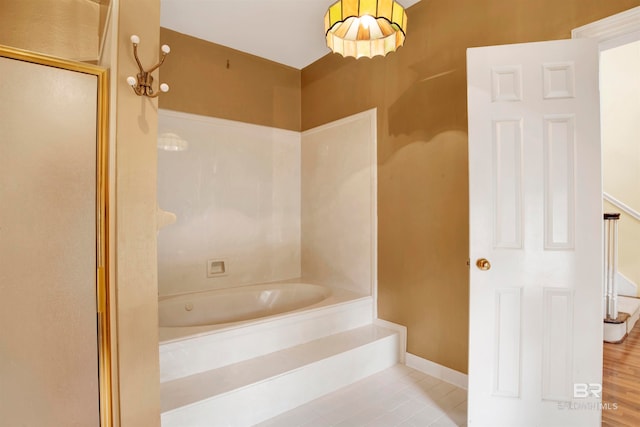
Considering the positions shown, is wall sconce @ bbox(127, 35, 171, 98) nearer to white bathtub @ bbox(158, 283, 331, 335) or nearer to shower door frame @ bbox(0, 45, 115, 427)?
shower door frame @ bbox(0, 45, 115, 427)

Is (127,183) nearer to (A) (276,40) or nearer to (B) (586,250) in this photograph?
(B) (586,250)

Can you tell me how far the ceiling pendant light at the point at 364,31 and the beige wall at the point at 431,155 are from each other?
592mm

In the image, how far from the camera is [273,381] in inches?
75.3

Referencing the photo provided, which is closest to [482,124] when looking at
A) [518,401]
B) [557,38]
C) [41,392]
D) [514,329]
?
[557,38]

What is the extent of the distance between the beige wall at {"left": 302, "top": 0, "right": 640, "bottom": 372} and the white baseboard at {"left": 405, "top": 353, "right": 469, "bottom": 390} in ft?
0.13

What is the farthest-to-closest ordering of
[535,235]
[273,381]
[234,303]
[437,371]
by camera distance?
1. [234,303]
2. [437,371]
3. [273,381]
4. [535,235]

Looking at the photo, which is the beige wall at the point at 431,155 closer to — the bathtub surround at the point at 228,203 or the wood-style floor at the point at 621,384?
the wood-style floor at the point at 621,384

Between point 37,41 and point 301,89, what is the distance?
2.46m

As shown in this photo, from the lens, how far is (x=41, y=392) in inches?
50.1

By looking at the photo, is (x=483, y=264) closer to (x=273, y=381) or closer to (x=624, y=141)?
(x=273, y=381)

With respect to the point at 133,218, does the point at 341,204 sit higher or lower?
higher

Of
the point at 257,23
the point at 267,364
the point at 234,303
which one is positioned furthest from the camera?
the point at 234,303

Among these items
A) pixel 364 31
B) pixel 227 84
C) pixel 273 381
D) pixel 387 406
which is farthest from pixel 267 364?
pixel 227 84

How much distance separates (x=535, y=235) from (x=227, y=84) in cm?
293
